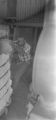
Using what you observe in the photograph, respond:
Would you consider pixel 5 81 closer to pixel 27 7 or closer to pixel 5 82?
pixel 5 82

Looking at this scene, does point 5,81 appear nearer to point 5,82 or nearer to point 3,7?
point 5,82

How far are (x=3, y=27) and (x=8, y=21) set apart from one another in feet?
0.13

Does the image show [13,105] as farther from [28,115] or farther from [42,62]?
[42,62]

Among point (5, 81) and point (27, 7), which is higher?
point (27, 7)

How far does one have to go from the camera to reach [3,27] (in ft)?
2.46

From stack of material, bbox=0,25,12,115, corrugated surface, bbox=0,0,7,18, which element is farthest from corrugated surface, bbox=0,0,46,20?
stack of material, bbox=0,25,12,115

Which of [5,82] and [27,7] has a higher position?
[27,7]

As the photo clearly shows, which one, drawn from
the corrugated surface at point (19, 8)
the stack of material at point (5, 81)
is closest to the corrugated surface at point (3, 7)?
the corrugated surface at point (19, 8)

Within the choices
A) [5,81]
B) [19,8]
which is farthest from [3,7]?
[5,81]

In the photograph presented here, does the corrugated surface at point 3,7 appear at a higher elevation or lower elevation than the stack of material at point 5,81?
higher

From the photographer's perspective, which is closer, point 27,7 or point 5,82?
point 27,7

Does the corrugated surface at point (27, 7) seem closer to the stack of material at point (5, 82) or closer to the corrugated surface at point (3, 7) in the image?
the corrugated surface at point (3, 7)

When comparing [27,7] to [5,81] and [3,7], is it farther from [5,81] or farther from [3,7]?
[5,81]

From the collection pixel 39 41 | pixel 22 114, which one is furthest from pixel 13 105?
pixel 39 41
